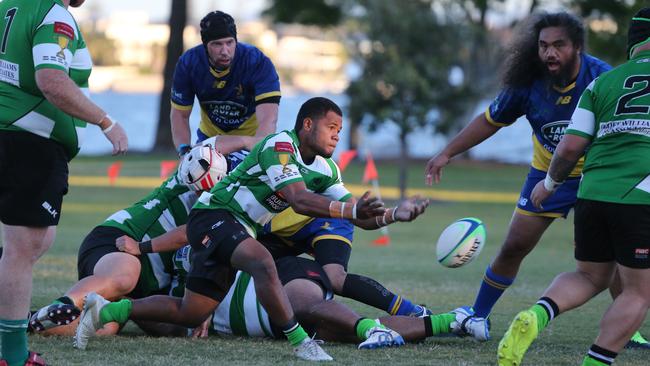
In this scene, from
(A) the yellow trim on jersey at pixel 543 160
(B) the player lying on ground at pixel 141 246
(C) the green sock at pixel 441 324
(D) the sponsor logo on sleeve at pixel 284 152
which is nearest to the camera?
(D) the sponsor logo on sleeve at pixel 284 152

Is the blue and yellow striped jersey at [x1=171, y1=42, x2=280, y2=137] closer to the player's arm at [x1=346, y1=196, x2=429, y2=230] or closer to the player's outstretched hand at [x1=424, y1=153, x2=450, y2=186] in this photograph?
the player's outstretched hand at [x1=424, y1=153, x2=450, y2=186]

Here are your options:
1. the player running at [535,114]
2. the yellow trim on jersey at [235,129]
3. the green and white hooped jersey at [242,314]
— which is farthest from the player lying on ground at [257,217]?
the yellow trim on jersey at [235,129]

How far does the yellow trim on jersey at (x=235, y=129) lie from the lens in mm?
9555

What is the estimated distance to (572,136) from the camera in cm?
625

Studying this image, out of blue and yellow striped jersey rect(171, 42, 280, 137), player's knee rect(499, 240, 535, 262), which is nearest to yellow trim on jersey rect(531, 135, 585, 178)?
player's knee rect(499, 240, 535, 262)

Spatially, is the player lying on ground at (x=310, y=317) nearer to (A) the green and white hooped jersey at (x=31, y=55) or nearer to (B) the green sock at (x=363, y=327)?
(B) the green sock at (x=363, y=327)

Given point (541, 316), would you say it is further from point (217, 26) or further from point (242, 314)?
point (217, 26)

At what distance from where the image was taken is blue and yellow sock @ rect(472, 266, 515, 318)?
8133 mm

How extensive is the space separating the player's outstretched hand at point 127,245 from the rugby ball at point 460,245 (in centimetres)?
213

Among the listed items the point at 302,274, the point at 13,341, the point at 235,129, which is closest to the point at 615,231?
the point at 302,274

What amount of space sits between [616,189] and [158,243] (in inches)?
129

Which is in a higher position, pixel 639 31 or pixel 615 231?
pixel 639 31

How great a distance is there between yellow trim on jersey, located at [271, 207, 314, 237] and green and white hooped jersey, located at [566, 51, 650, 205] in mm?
2707

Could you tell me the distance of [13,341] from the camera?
20.0 feet
